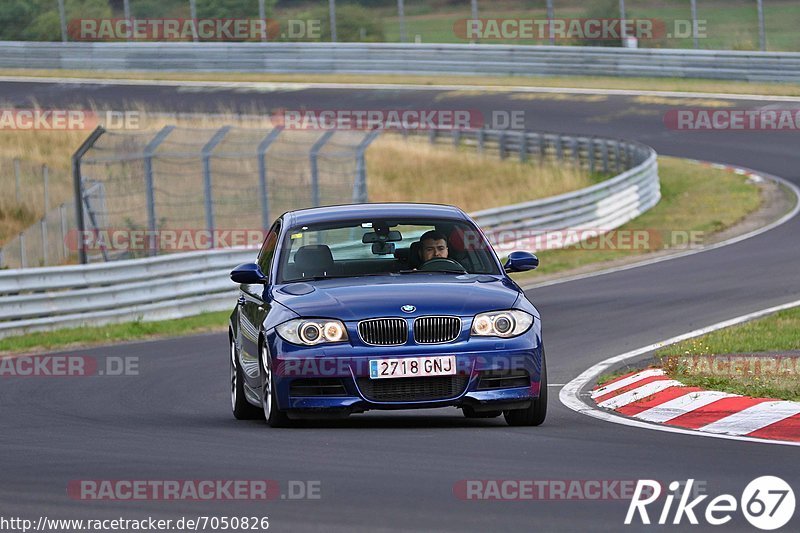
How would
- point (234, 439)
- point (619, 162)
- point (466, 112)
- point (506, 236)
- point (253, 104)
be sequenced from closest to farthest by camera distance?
point (234, 439) → point (506, 236) → point (619, 162) → point (466, 112) → point (253, 104)

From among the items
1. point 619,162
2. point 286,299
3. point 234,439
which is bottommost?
point 619,162

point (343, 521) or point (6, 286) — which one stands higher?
point (343, 521)

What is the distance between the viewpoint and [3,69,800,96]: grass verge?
4275cm

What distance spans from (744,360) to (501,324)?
3.57 meters

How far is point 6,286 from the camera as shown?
61.5 ft

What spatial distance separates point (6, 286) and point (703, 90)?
2804 centimetres

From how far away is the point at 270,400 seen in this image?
9.56m

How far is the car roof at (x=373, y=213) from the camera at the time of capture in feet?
34.5

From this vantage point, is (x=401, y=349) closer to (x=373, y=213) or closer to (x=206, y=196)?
(x=373, y=213)

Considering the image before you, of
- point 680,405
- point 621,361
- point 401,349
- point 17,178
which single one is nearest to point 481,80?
point 17,178

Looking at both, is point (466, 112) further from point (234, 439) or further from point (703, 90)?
point (234, 439)

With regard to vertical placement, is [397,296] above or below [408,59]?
above

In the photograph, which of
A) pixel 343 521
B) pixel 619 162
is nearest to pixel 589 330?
pixel 343 521

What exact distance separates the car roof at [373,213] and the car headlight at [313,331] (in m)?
1.40
